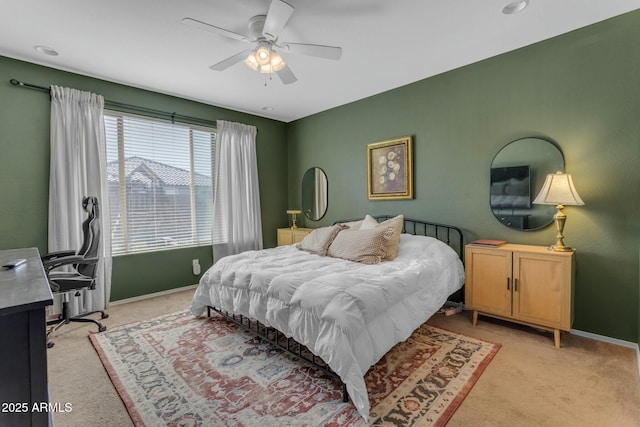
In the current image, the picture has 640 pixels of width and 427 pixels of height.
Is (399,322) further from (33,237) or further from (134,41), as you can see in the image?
(33,237)

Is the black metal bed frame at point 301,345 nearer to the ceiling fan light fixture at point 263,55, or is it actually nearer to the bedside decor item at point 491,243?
the bedside decor item at point 491,243

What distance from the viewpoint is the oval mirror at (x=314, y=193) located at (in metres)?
4.96

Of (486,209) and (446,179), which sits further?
(446,179)

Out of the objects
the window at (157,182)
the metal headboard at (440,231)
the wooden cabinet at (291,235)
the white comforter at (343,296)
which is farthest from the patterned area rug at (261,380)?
the wooden cabinet at (291,235)

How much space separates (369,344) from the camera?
1.82 metres

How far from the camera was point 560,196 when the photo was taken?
2.50m

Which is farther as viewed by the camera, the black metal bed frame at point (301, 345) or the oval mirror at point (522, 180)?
the oval mirror at point (522, 180)

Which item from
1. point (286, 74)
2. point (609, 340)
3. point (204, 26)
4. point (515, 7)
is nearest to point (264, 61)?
point (286, 74)

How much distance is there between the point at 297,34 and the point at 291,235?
2957mm

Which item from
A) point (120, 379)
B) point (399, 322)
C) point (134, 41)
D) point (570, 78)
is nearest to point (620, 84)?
point (570, 78)

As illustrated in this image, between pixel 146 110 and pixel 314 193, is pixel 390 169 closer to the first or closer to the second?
pixel 314 193

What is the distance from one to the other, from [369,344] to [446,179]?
7.90 feet

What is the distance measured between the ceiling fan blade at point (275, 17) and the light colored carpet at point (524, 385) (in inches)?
107

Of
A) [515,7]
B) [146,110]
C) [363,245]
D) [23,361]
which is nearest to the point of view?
[23,361]
